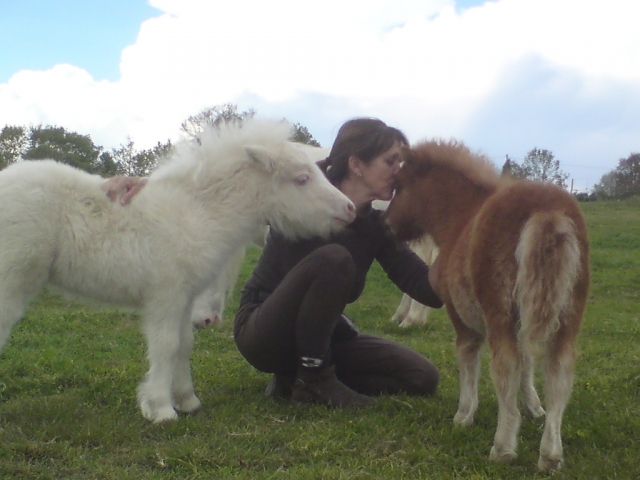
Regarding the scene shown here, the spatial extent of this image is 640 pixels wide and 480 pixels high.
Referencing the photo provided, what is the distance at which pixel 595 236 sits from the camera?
15.1 m

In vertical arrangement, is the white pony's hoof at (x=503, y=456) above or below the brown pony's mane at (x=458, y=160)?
below

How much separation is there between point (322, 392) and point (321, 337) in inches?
16.7

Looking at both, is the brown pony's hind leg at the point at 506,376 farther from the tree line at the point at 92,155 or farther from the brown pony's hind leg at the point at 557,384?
the tree line at the point at 92,155

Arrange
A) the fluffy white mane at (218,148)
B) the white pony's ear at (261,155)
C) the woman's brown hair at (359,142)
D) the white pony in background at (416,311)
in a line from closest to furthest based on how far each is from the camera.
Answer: the white pony's ear at (261,155) < the fluffy white mane at (218,148) < the woman's brown hair at (359,142) < the white pony in background at (416,311)

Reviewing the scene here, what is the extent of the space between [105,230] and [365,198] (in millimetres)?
1780

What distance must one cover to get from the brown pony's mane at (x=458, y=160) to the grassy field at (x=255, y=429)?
59.4 inches

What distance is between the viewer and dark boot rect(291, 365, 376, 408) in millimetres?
4176

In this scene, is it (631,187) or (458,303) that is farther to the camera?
(631,187)

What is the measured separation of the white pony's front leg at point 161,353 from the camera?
145 inches

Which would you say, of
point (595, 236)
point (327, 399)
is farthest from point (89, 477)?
point (595, 236)

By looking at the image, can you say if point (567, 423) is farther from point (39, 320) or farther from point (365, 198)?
point (39, 320)

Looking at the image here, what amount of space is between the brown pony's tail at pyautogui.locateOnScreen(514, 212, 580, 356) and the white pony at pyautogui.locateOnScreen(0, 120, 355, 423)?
1.34 metres

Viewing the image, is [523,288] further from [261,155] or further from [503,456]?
[261,155]

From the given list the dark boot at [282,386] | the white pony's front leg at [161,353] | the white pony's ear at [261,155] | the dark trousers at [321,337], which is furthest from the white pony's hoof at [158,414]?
the white pony's ear at [261,155]
